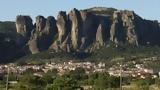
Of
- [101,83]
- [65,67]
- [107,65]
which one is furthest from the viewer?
[107,65]

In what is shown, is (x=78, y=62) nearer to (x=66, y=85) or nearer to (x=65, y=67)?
(x=65, y=67)

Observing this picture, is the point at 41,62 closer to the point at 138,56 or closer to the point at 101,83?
the point at 138,56

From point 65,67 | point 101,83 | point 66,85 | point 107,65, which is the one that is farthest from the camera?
point 107,65

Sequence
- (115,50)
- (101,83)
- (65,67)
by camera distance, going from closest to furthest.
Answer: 1. (101,83)
2. (65,67)
3. (115,50)

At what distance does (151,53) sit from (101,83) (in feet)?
410

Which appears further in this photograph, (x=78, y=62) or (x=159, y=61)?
(x=78, y=62)

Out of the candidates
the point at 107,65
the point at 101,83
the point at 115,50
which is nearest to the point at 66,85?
the point at 101,83

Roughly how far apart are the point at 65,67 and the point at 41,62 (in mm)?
22736

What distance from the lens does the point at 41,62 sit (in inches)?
7416

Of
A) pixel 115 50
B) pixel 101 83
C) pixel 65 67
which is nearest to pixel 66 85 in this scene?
pixel 101 83

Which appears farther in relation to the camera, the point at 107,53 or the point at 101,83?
the point at 107,53

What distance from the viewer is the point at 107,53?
199m

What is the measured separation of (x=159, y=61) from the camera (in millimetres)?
171625

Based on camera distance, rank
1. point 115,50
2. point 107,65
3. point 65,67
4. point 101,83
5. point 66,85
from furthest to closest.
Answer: point 115,50 < point 107,65 < point 65,67 < point 101,83 < point 66,85
